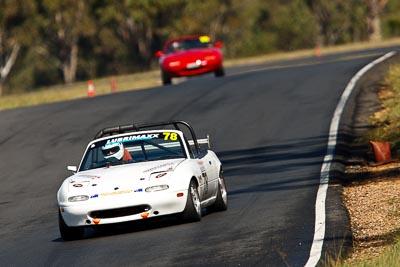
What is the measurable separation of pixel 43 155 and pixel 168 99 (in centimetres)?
758

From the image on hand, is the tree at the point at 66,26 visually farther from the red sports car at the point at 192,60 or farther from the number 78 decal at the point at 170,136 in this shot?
the number 78 decal at the point at 170,136

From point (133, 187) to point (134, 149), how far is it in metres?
1.28

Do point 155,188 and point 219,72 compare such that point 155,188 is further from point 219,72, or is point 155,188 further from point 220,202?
point 219,72

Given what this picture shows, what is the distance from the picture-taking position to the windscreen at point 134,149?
13086 mm

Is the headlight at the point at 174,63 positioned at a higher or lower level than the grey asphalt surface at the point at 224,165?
lower

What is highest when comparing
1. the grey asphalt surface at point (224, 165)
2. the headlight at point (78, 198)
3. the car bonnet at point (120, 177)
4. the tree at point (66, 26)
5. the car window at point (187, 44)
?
the car bonnet at point (120, 177)

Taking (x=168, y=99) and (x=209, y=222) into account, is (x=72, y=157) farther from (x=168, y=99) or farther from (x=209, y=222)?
(x=209, y=222)

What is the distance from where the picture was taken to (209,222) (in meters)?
12.5

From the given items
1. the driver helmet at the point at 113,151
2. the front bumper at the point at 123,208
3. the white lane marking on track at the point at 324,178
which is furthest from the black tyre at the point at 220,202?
the front bumper at the point at 123,208

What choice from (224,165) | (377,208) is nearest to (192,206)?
(377,208)

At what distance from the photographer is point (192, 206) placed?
1227 centimetres

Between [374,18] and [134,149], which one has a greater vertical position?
[134,149]

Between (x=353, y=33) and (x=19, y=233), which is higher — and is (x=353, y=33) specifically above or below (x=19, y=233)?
below

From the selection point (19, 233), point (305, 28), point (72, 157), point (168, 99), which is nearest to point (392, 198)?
point (19, 233)
